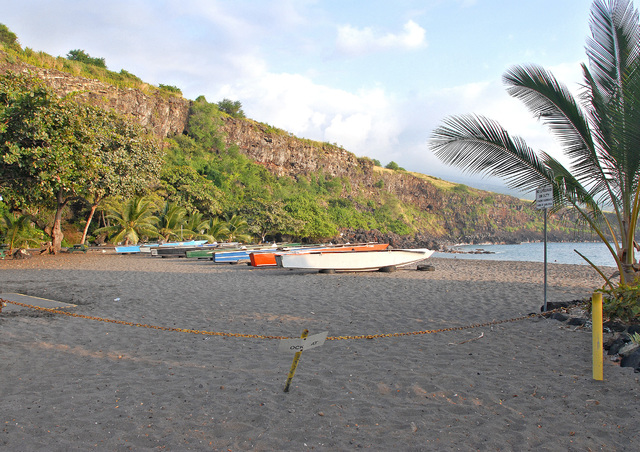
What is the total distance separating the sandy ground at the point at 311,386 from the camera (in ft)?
9.36

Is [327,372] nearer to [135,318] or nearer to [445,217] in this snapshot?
[135,318]

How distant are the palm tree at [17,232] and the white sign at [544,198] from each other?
21.1 metres

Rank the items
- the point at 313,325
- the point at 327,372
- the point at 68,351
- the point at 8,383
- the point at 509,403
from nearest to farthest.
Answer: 1. the point at 509,403
2. the point at 8,383
3. the point at 327,372
4. the point at 68,351
5. the point at 313,325

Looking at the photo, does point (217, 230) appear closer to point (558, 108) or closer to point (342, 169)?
point (558, 108)

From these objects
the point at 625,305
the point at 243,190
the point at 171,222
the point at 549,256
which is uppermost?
the point at 243,190

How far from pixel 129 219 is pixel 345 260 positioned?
18.0m

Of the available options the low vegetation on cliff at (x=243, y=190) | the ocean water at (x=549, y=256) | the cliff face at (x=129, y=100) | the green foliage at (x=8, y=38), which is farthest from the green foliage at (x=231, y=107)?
the ocean water at (x=549, y=256)

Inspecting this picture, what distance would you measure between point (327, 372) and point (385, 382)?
0.64 meters

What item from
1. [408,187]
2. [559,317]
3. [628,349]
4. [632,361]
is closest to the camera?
[632,361]

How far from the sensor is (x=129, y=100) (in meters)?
43.1

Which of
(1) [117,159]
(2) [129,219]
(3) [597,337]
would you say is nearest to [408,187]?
(2) [129,219]

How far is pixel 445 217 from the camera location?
8756 centimetres

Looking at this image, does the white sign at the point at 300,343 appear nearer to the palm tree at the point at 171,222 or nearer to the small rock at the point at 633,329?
the small rock at the point at 633,329

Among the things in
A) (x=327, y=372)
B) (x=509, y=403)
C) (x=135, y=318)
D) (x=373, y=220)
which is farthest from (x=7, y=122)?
(x=373, y=220)
